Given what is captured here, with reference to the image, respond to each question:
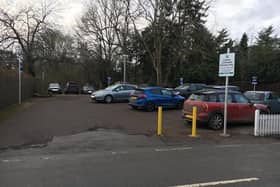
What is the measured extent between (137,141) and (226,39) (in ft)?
151

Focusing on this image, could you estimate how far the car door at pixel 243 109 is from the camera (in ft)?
44.6

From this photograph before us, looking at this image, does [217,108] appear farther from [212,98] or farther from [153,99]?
[153,99]

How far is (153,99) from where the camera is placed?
19.4 meters

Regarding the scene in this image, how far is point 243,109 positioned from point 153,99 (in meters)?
6.88

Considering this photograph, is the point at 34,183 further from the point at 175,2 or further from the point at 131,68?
the point at 131,68

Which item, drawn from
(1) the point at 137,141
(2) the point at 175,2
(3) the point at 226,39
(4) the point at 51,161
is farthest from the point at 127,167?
(3) the point at 226,39

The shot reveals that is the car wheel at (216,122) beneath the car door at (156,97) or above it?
beneath

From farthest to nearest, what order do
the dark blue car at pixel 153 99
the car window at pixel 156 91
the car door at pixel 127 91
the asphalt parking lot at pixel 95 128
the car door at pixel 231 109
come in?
the car door at pixel 127 91 → the car window at pixel 156 91 → the dark blue car at pixel 153 99 → the car door at pixel 231 109 → the asphalt parking lot at pixel 95 128

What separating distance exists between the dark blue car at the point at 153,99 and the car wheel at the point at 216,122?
671 cm

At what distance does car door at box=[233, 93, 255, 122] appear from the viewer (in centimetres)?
1359

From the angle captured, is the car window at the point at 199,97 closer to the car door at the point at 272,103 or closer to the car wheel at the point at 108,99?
the car door at the point at 272,103

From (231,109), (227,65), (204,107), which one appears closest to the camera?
(227,65)

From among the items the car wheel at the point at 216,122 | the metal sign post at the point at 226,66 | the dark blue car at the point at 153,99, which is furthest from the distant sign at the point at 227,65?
the dark blue car at the point at 153,99

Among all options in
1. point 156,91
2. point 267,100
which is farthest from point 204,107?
point 156,91
